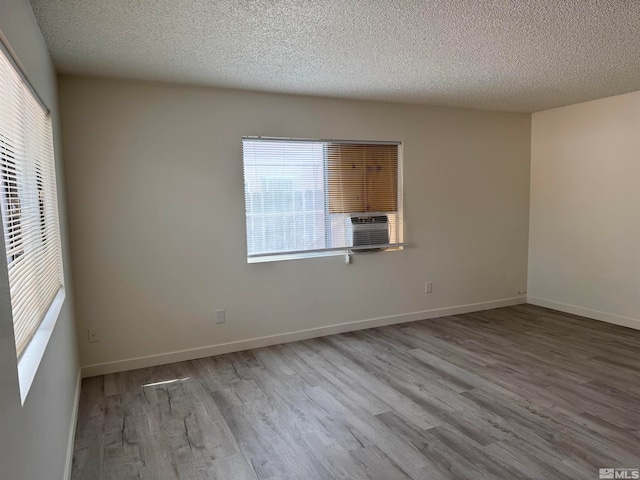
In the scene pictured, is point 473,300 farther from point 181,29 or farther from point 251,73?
point 181,29

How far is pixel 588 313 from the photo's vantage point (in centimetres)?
486

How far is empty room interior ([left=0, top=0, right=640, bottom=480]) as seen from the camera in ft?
7.27

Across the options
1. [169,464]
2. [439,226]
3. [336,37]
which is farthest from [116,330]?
[439,226]

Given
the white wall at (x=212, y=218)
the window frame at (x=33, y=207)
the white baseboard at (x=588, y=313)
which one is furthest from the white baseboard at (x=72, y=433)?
the white baseboard at (x=588, y=313)

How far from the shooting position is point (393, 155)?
15.2 feet

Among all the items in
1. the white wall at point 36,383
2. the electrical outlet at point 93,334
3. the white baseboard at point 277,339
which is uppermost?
the white wall at point 36,383

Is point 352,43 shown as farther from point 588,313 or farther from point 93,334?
point 588,313

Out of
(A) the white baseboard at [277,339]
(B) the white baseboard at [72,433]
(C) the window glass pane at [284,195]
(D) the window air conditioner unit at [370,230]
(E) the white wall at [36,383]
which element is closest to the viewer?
(E) the white wall at [36,383]

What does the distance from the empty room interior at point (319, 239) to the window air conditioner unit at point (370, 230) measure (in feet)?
A: 0.07

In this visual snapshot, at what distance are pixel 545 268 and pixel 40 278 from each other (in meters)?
5.31

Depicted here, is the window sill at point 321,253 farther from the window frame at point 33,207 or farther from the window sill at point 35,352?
the window sill at point 35,352

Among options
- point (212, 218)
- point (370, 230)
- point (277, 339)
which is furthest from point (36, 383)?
point (370, 230)

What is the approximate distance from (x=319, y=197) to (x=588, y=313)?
3.37 metres

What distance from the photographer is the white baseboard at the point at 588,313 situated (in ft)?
14.7
